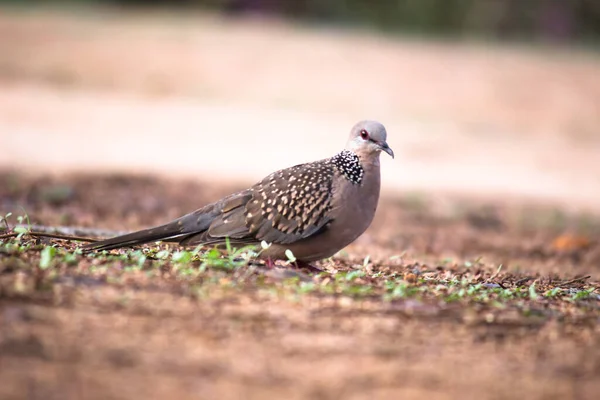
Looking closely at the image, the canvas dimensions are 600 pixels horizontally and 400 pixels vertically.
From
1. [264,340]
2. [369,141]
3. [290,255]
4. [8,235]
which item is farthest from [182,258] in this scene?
[369,141]

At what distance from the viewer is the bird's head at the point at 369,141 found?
Result: 21.6 ft

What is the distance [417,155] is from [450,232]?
6622mm

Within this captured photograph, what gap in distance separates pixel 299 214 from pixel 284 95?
1659cm

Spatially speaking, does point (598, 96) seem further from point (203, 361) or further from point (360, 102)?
point (203, 361)

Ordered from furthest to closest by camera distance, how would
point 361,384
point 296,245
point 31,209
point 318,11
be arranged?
point 318,11, point 31,209, point 296,245, point 361,384

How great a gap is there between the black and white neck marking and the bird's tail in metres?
1.15

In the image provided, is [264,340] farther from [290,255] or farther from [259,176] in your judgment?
[259,176]

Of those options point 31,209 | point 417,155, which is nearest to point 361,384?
point 31,209

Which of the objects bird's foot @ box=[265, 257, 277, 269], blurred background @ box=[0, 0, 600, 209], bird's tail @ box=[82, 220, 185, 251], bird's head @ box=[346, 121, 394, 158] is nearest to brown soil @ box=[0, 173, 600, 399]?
bird's foot @ box=[265, 257, 277, 269]

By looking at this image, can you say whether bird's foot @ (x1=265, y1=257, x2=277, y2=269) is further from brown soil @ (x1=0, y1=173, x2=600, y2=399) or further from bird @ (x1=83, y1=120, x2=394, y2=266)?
brown soil @ (x1=0, y1=173, x2=600, y2=399)

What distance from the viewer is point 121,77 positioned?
2295cm

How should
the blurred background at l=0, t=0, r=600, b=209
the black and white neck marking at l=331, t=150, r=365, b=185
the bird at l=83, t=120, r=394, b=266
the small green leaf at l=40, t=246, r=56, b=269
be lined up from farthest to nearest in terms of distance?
the blurred background at l=0, t=0, r=600, b=209
the black and white neck marking at l=331, t=150, r=365, b=185
the bird at l=83, t=120, r=394, b=266
the small green leaf at l=40, t=246, r=56, b=269

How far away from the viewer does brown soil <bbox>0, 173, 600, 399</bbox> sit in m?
3.96

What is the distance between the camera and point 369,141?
6625mm
